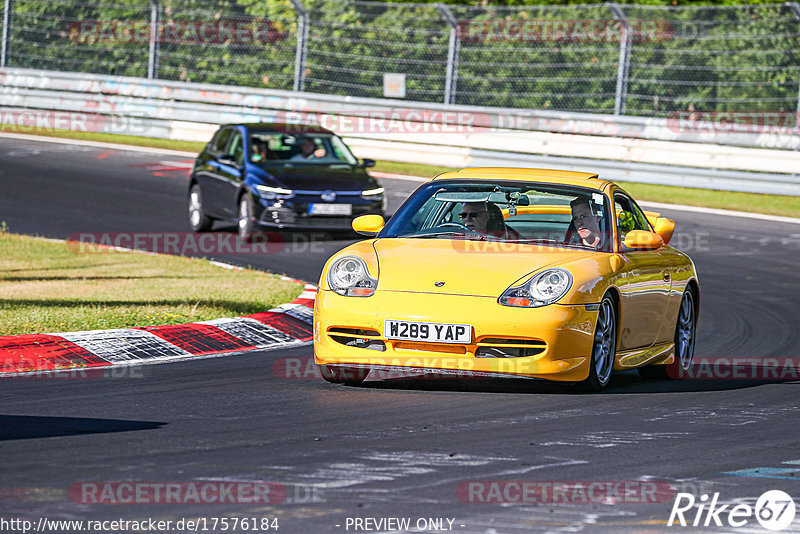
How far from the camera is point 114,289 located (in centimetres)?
1221

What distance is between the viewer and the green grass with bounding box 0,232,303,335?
408 inches

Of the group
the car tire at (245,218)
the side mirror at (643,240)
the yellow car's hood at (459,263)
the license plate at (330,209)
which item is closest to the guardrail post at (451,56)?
the license plate at (330,209)

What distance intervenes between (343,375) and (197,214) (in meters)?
9.72

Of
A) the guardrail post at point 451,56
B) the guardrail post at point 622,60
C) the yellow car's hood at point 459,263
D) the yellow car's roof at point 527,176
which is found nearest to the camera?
the yellow car's hood at point 459,263

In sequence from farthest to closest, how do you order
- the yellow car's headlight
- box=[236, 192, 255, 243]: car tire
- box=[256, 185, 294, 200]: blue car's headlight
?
box=[236, 192, 255, 243]: car tire, box=[256, 185, 294, 200]: blue car's headlight, the yellow car's headlight

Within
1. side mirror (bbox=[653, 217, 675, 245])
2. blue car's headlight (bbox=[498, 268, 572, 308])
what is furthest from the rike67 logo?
side mirror (bbox=[653, 217, 675, 245])

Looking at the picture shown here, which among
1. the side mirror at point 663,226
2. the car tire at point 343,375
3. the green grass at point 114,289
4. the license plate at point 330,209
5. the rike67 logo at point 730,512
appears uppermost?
the side mirror at point 663,226

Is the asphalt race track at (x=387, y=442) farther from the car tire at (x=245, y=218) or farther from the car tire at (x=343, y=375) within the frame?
the car tire at (x=245, y=218)

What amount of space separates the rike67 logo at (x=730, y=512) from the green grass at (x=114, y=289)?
17.8ft

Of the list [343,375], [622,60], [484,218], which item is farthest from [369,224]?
[622,60]

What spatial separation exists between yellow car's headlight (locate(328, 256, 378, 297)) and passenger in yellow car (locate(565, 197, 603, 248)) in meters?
1.43

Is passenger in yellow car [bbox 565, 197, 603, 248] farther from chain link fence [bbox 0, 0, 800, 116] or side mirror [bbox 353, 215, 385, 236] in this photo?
chain link fence [bbox 0, 0, 800, 116]

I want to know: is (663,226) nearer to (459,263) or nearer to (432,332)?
(459,263)

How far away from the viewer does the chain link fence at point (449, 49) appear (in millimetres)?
22344
